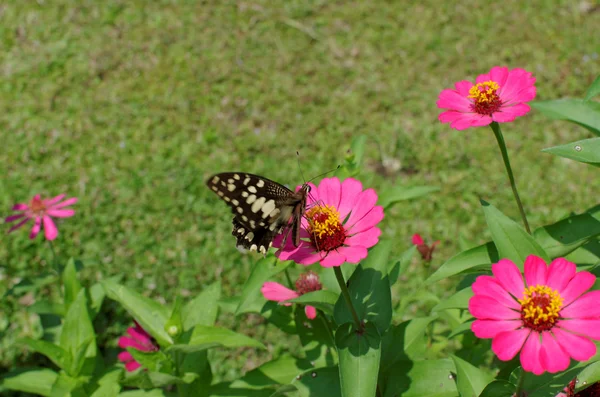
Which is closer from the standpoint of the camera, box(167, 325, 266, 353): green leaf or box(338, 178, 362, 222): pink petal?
box(338, 178, 362, 222): pink petal

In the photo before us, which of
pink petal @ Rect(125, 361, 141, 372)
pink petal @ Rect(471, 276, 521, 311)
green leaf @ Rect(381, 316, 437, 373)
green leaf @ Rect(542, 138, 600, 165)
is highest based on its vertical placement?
green leaf @ Rect(542, 138, 600, 165)

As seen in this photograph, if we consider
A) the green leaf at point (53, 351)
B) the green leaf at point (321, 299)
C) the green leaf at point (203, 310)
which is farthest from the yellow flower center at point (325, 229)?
the green leaf at point (53, 351)

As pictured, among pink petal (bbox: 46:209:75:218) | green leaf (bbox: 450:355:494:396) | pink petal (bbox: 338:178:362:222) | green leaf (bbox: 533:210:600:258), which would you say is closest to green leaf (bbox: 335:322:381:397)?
green leaf (bbox: 450:355:494:396)

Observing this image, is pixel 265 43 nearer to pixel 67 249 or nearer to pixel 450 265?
pixel 67 249

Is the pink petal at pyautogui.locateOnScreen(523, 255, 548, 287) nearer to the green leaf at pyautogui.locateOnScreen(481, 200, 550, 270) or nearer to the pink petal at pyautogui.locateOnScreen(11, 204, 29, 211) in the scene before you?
the green leaf at pyautogui.locateOnScreen(481, 200, 550, 270)

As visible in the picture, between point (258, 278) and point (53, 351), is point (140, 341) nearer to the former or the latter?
point (53, 351)

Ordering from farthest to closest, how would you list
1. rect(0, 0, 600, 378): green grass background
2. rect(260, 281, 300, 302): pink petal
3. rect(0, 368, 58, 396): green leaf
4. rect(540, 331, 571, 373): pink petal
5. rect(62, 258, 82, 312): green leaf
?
rect(0, 0, 600, 378): green grass background → rect(62, 258, 82, 312): green leaf → rect(0, 368, 58, 396): green leaf → rect(260, 281, 300, 302): pink petal → rect(540, 331, 571, 373): pink petal
